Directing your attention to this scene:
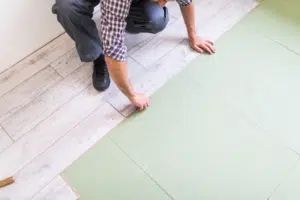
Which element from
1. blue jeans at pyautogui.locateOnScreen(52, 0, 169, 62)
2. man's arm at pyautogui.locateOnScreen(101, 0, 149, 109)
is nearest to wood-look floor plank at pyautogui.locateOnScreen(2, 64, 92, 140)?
blue jeans at pyautogui.locateOnScreen(52, 0, 169, 62)

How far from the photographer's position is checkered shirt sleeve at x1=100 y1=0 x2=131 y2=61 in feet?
2.96

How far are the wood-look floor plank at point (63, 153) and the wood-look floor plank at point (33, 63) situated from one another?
0.41m

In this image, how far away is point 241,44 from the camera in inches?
56.5

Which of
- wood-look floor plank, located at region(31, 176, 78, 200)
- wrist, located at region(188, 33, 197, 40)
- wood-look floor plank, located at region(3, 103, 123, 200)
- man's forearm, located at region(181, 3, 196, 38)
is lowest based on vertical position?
wood-look floor plank, located at region(31, 176, 78, 200)

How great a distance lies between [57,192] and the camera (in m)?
1.09

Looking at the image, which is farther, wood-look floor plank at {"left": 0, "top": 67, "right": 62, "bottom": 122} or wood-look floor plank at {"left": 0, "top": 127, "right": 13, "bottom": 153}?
wood-look floor plank at {"left": 0, "top": 67, "right": 62, "bottom": 122}

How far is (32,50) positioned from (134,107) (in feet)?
2.11

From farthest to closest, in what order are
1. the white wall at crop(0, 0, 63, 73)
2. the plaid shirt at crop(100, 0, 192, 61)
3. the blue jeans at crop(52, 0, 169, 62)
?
the white wall at crop(0, 0, 63, 73)
the blue jeans at crop(52, 0, 169, 62)
the plaid shirt at crop(100, 0, 192, 61)

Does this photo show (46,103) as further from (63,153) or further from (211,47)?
(211,47)

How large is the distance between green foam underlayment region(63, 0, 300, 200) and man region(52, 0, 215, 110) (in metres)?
0.14

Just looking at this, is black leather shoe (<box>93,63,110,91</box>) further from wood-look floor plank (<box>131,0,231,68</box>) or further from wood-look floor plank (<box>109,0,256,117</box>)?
wood-look floor plank (<box>131,0,231,68</box>)

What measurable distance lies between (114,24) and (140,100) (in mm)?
391

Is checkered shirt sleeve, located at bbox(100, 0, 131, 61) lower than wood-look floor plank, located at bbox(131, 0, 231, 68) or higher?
higher

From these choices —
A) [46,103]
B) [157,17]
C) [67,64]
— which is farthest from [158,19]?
[46,103]
